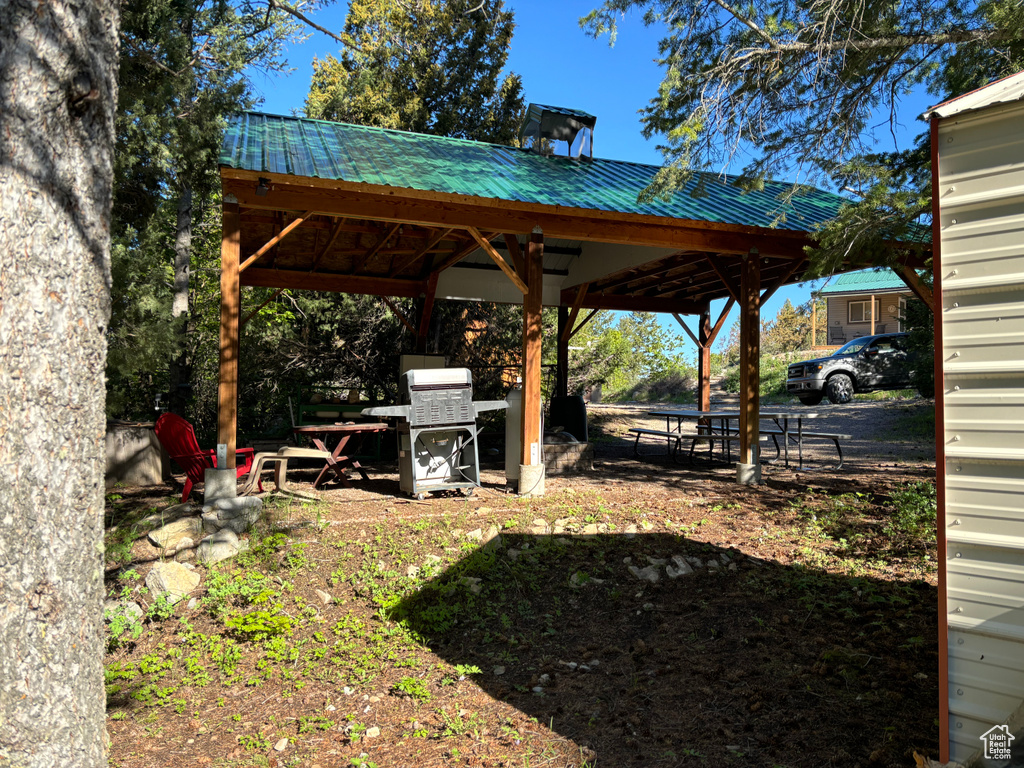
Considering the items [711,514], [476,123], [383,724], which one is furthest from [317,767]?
[476,123]

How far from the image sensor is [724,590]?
16.3 ft

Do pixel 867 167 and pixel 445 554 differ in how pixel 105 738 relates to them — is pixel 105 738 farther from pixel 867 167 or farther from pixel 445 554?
pixel 867 167

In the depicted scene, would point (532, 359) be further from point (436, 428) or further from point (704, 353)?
point (704, 353)

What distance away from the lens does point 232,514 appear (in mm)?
6020

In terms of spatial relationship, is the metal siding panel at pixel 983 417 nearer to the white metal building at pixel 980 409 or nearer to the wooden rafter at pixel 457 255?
the white metal building at pixel 980 409

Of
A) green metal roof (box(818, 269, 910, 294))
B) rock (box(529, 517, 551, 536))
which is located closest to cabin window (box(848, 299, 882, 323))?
green metal roof (box(818, 269, 910, 294))

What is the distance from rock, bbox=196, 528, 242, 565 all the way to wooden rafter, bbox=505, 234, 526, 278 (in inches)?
158

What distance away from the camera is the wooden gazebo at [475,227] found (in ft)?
21.4

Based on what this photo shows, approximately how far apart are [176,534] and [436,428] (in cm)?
247

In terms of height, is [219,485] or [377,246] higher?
[377,246]

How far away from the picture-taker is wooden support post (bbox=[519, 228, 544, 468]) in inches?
289

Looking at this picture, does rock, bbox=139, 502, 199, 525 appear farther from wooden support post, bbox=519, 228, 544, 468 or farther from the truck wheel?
the truck wheel

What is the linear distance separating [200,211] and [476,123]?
22.8ft

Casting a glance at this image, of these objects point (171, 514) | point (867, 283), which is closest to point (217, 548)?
point (171, 514)
